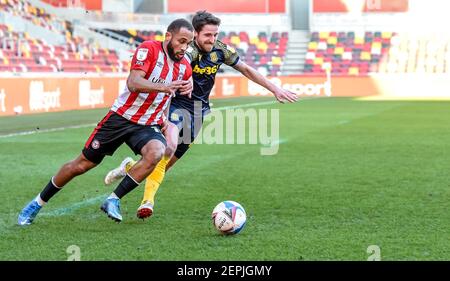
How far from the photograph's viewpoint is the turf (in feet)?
18.7

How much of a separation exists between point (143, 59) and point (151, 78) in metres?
0.19

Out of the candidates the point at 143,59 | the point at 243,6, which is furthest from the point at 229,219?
the point at 243,6

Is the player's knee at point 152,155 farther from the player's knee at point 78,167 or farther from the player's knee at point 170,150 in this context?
the player's knee at point 170,150

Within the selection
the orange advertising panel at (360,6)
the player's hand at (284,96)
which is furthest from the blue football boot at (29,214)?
the orange advertising panel at (360,6)

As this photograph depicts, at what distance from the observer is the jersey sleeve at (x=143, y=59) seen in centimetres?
660

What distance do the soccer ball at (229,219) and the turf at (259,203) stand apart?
3.4 inches

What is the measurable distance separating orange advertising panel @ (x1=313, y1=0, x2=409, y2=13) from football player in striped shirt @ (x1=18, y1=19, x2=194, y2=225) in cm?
4275

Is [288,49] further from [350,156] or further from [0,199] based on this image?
[0,199]

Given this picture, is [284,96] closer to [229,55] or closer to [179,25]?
[229,55]

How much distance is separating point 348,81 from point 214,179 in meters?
31.7

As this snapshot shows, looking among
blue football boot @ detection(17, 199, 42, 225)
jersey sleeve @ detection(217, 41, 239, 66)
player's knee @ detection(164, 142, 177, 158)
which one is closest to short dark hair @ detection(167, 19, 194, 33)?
jersey sleeve @ detection(217, 41, 239, 66)

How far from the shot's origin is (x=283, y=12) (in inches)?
1921

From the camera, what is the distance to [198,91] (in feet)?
26.5

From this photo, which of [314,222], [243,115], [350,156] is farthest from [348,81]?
[314,222]
